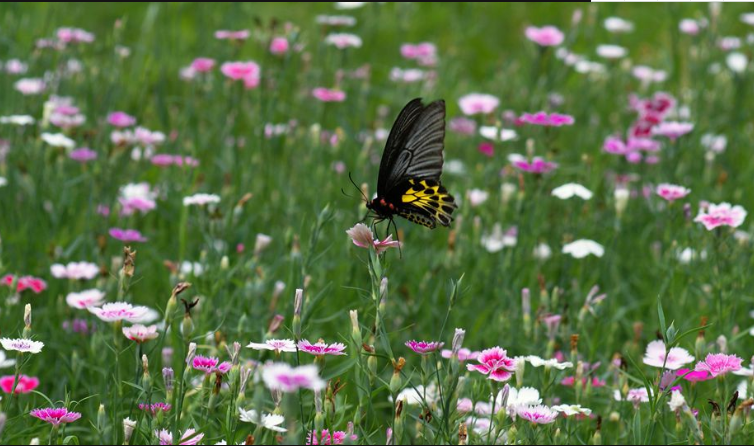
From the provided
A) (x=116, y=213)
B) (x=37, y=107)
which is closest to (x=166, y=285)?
(x=116, y=213)

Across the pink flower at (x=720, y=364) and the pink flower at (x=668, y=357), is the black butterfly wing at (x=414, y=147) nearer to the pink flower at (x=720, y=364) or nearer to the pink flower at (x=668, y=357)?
the pink flower at (x=668, y=357)

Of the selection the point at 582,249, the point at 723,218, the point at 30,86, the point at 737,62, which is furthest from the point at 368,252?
the point at 737,62

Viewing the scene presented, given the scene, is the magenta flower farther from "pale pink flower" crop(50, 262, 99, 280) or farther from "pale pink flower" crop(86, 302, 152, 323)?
"pale pink flower" crop(86, 302, 152, 323)

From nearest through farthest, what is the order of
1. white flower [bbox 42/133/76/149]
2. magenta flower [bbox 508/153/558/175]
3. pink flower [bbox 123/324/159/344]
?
1. pink flower [bbox 123/324/159/344]
2. magenta flower [bbox 508/153/558/175]
3. white flower [bbox 42/133/76/149]

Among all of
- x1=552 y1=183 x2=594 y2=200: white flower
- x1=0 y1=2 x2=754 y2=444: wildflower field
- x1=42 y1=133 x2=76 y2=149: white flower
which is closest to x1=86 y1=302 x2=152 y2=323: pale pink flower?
x1=0 y1=2 x2=754 y2=444: wildflower field

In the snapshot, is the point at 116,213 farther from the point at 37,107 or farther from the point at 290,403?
the point at 290,403

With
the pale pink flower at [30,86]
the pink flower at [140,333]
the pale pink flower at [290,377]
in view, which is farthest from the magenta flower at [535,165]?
the pale pink flower at [290,377]

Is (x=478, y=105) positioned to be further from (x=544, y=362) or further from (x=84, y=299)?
(x=544, y=362)
